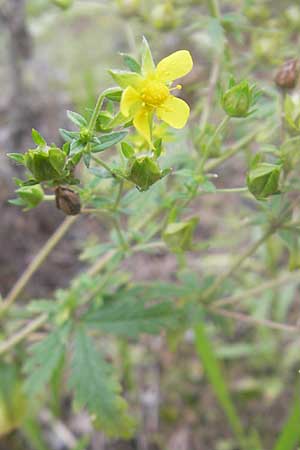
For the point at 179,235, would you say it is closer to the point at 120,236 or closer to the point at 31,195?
the point at 120,236

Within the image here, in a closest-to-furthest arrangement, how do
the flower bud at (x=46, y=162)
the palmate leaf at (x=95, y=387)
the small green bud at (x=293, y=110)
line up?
1. the flower bud at (x=46, y=162)
2. the small green bud at (x=293, y=110)
3. the palmate leaf at (x=95, y=387)

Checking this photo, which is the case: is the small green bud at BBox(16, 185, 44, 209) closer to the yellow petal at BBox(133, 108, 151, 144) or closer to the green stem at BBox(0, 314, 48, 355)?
the yellow petal at BBox(133, 108, 151, 144)

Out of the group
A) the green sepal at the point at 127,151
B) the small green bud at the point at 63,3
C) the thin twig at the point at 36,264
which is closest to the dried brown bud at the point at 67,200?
the green sepal at the point at 127,151

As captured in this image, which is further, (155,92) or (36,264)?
(36,264)

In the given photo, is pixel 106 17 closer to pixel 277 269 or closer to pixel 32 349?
pixel 277 269

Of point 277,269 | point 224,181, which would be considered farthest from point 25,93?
point 277,269

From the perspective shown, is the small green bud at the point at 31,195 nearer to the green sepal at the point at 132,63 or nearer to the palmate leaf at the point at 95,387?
the green sepal at the point at 132,63

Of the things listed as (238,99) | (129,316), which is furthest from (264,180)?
(129,316)
